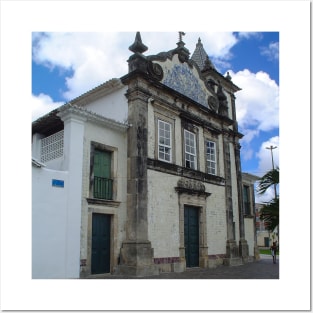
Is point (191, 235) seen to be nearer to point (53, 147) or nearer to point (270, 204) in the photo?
point (53, 147)

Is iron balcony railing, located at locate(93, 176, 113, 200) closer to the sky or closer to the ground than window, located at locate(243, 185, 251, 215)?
closer to the sky

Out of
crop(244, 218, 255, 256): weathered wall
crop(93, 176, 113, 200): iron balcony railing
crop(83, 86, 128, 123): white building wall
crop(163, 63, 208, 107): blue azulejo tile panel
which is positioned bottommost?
crop(244, 218, 255, 256): weathered wall

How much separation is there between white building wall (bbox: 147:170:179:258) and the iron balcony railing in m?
1.27

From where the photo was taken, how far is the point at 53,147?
10.9 m

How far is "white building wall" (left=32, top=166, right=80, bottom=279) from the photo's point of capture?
28.1 feet

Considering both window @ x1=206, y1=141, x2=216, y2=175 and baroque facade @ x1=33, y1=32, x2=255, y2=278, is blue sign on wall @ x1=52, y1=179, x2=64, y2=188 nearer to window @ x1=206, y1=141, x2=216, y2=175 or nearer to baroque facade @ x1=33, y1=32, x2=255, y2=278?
baroque facade @ x1=33, y1=32, x2=255, y2=278

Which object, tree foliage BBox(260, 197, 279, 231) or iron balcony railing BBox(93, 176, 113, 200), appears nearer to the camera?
tree foliage BBox(260, 197, 279, 231)

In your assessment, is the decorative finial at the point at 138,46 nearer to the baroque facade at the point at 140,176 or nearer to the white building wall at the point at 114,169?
the baroque facade at the point at 140,176

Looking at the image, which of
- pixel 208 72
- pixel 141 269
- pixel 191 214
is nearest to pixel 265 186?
pixel 141 269

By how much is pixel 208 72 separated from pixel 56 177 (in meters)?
10.9

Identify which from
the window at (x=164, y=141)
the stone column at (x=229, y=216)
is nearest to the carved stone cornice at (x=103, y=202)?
the window at (x=164, y=141)

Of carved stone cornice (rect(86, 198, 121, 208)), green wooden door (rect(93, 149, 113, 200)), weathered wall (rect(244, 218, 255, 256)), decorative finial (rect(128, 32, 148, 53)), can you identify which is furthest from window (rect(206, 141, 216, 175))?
carved stone cornice (rect(86, 198, 121, 208))

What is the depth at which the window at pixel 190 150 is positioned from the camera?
1376 centimetres

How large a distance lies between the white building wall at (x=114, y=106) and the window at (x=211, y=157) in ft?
14.6
